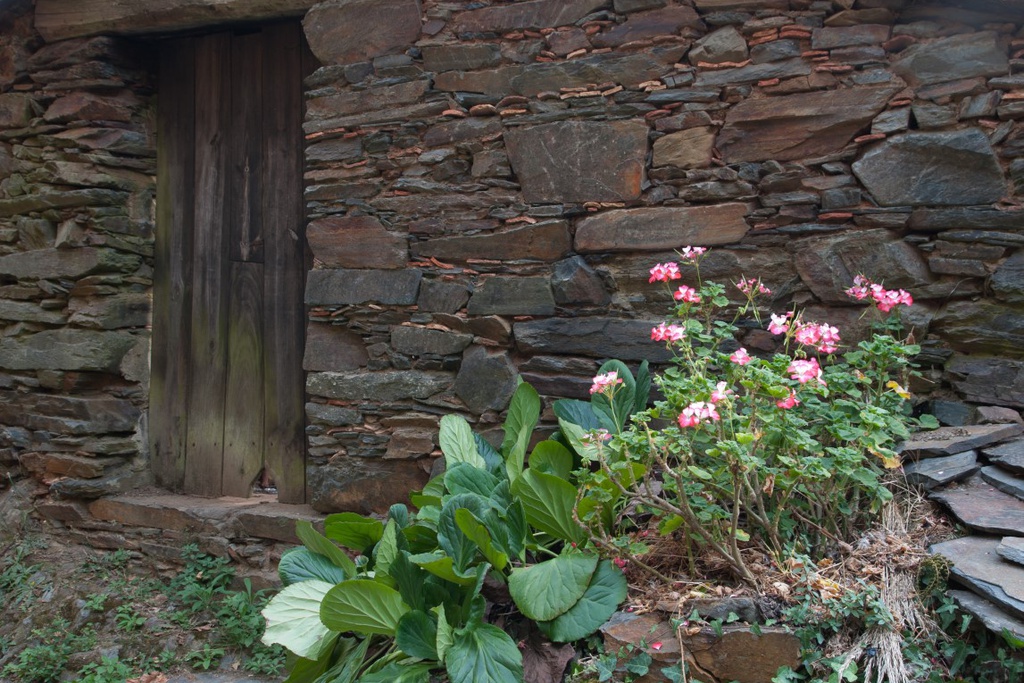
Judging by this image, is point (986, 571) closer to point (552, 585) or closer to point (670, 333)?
point (670, 333)

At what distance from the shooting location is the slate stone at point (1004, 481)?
226 cm

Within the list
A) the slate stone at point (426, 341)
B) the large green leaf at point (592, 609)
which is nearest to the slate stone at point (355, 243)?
the slate stone at point (426, 341)

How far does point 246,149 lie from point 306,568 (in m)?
2.27

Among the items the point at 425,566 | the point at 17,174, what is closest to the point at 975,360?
the point at 425,566

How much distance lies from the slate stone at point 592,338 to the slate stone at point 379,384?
40cm

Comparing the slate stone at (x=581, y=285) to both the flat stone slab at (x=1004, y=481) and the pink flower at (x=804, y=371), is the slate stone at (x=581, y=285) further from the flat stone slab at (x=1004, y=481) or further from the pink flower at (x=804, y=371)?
the flat stone slab at (x=1004, y=481)

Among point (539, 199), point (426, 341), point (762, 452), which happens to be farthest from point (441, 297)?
point (762, 452)

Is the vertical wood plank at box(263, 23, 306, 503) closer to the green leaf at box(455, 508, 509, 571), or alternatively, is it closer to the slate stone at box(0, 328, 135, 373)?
the slate stone at box(0, 328, 135, 373)

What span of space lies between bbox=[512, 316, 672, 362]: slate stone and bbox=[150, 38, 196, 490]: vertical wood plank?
1.95m

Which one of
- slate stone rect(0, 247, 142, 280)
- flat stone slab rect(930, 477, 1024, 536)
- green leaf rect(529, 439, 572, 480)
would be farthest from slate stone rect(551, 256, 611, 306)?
slate stone rect(0, 247, 142, 280)

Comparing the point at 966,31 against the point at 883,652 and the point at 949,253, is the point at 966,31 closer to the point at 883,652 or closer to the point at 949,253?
the point at 949,253

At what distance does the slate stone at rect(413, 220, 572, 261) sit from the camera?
3.08m

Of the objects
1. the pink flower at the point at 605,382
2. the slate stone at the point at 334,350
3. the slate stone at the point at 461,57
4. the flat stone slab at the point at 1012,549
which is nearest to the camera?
the flat stone slab at the point at 1012,549

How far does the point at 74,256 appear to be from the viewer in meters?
3.92
